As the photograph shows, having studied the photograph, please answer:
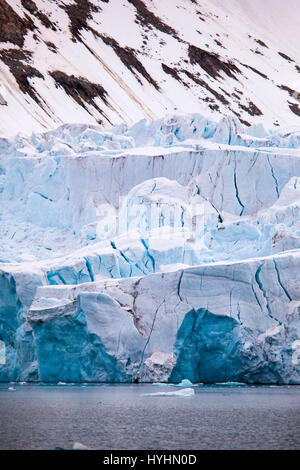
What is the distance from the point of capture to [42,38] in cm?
4006

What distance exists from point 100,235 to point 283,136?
6.91 m

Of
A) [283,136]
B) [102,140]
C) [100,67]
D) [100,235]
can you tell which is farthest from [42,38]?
[100,235]

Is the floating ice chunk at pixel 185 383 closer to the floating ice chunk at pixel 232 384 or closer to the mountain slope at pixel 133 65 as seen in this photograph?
the floating ice chunk at pixel 232 384

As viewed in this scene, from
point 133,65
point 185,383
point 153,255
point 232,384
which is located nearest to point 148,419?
point 185,383

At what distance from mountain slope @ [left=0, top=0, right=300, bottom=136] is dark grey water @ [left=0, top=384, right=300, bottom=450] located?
15.9m

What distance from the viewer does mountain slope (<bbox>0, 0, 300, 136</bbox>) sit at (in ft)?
116

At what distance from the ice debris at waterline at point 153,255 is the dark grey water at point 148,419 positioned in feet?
2.76

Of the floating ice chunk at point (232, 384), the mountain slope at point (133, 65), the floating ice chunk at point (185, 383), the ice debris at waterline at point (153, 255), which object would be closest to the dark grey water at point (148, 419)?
the floating ice chunk at point (185, 383)

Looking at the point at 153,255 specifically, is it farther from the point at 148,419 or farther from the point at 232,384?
the point at 148,419

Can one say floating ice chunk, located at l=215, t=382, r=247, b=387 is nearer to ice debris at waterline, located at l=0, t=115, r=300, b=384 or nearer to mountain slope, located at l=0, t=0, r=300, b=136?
ice debris at waterline, located at l=0, t=115, r=300, b=384

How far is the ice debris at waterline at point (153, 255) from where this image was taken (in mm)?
14008

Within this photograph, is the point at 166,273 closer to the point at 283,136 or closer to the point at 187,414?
the point at 187,414

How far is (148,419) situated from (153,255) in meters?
7.41

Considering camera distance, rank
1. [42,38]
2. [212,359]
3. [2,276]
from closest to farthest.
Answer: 1. [212,359]
2. [2,276]
3. [42,38]
